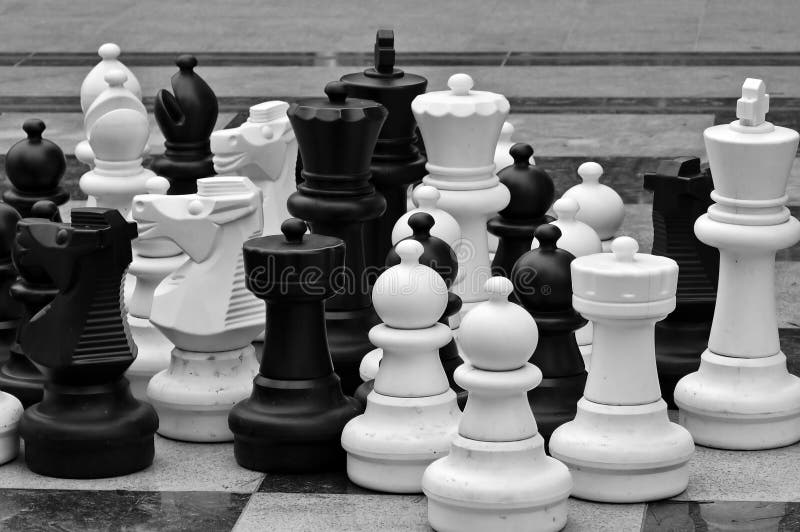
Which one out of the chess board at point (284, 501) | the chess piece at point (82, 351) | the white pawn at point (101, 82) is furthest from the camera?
the white pawn at point (101, 82)

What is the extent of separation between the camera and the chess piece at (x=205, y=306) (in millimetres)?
2492

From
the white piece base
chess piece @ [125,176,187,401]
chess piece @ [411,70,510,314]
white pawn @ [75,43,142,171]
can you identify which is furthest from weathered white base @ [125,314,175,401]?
the white piece base

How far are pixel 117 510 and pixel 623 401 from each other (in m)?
0.74

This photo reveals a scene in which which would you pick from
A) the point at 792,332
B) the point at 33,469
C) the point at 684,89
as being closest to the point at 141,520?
the point at 33,469

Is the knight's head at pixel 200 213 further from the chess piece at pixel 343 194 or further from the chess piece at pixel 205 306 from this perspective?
the chess piece at pixel 343 194

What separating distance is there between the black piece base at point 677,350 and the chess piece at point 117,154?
979mm

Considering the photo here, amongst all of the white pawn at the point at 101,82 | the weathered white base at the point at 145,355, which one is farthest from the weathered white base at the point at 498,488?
the white pawn at the point at 101,82

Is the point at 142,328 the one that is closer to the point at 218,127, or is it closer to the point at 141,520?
the point at 141,520

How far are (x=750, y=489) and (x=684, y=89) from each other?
3.61m

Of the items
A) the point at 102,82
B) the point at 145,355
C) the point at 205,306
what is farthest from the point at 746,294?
the point at 102,82

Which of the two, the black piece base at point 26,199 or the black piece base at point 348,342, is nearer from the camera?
the black piece base at point 348,342

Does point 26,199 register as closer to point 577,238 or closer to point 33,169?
point 33,169

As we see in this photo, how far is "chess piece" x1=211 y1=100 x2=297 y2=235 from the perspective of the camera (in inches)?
115

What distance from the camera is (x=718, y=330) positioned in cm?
257
